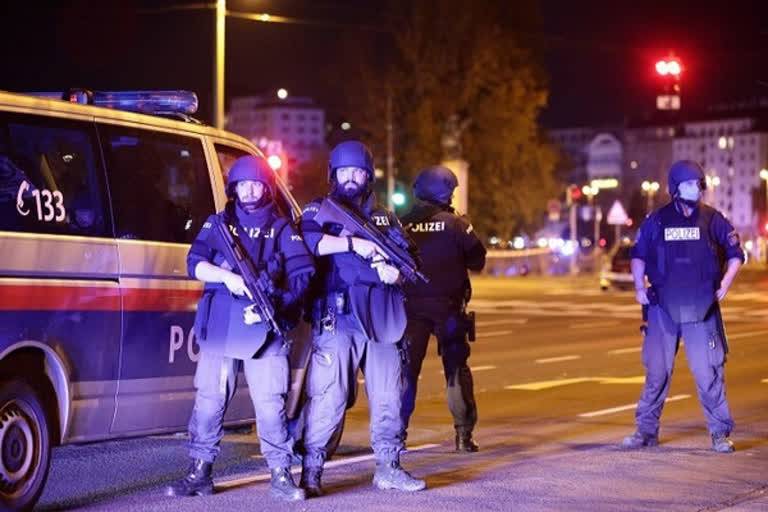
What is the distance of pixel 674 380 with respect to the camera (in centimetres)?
1573

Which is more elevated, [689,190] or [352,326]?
[689,190]

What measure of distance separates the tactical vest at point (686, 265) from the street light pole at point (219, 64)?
18121mm

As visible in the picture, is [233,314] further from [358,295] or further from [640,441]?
[640,441]

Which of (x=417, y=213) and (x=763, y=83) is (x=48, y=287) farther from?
(x=763, y=83)

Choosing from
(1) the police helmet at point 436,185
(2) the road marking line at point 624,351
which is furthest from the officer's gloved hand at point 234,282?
(2) the road marking line at point 624,351

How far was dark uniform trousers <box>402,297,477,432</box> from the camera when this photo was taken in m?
9.62

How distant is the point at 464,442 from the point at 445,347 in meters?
0.66

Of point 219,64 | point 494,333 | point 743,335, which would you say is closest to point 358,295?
point 494,333

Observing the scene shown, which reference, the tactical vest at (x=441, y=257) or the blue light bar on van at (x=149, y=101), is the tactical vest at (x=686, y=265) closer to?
the tactical vest at (x=441, y=257)

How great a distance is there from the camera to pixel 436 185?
980cm

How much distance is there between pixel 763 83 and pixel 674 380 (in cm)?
459

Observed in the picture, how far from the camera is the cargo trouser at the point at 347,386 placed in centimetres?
792

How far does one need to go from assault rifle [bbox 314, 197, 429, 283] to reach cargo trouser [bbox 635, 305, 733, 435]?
2.61 m

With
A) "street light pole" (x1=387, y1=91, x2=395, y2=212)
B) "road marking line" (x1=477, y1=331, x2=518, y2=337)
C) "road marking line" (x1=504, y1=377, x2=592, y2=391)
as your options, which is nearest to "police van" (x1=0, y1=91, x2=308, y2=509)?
"road marking line" (x1=504, y1=377, x2=592, y2=391)
